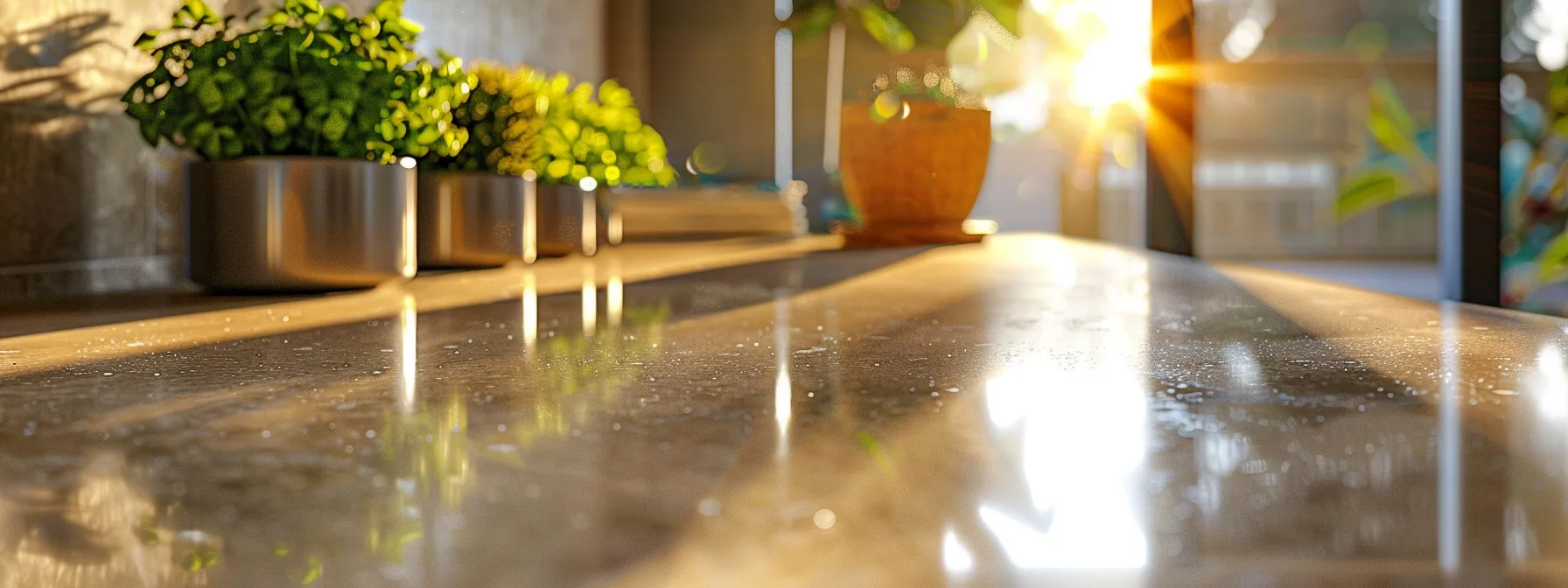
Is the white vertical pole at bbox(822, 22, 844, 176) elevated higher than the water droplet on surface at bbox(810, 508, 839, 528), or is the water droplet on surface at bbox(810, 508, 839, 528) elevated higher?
the white vertical pole at bbox(822, 22, 844, 176)

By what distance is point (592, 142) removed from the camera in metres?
1.66

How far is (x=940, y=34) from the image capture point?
338cm

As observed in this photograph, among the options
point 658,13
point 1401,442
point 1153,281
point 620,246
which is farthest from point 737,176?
point 1401,442

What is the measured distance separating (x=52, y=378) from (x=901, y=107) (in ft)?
5.13

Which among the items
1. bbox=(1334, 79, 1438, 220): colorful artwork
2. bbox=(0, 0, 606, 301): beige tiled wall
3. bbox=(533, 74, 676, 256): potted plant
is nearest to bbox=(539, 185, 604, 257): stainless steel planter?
bbox=(533, 74, 676, 256): potted plant

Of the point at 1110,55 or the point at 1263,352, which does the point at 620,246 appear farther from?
the point at 1110,55

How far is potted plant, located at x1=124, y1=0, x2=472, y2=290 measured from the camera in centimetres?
93

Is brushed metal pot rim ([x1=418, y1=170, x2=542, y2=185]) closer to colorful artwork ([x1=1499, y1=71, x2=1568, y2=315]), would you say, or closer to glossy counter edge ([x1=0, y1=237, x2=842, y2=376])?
glossy counter edge ([x1=0, y1=237, x2=842, y2=376])

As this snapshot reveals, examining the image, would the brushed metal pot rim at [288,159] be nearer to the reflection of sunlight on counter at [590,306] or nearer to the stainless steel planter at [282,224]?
the stainless steel planter at [282,224]

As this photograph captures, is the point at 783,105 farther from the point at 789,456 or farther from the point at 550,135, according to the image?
the point at 789,456

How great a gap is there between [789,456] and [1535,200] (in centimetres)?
348

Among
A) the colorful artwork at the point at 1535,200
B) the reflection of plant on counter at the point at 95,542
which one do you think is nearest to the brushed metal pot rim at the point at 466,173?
the reflection of plant on counter at the point at 95,542

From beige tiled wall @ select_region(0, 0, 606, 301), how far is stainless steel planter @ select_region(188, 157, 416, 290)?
0.12 metres

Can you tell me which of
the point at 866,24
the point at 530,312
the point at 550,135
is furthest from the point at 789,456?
the point at 866,24
